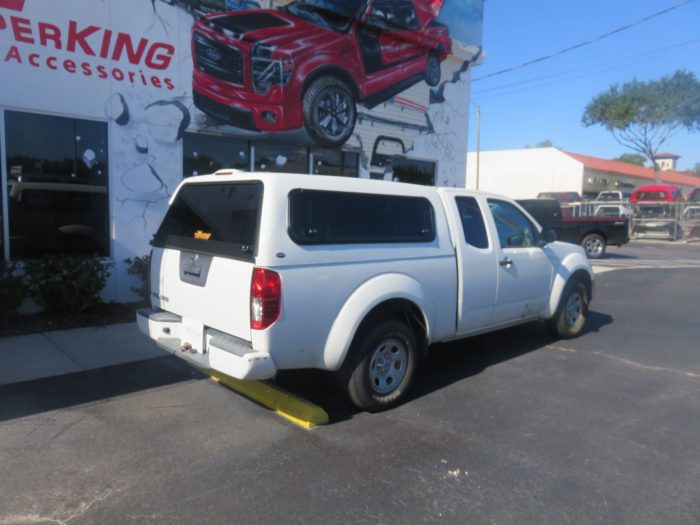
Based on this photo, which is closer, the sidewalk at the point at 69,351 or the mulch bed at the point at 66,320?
the sidewalk at the point at 69,351

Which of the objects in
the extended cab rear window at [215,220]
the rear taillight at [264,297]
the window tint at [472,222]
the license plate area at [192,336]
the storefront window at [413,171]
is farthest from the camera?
the storefront window at [413,171]

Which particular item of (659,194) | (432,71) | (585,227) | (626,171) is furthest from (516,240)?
(626,171)

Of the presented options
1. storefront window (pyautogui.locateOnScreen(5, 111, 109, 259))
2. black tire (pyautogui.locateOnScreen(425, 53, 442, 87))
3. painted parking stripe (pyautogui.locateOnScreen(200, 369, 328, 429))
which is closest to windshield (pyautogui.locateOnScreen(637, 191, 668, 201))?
black tire (pyautogui.locateOnScreen(425, 53, 442, 87))

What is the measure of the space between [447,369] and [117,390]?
3.32 m

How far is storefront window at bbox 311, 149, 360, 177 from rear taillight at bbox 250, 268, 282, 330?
7289 millimetres

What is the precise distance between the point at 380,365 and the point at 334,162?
731 centimetres

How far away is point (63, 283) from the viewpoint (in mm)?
6832

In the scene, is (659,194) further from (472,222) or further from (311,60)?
(472,222)

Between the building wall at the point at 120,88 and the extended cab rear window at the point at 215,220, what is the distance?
3472 mm

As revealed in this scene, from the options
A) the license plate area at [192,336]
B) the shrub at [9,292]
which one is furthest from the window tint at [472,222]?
the shrub at [9,292]

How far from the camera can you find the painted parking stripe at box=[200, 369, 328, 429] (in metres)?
4.23

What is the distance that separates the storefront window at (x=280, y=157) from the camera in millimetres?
9812

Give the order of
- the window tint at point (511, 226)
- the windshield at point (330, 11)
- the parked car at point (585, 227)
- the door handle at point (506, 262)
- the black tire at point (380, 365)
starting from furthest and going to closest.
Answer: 1. the parked car at point (585, 227)
2. the windshield at point (330, 11)
3. the window tint at point (511, 226)
4. the door handle at point (506, 262)
5. the black tire at point (380, 365)

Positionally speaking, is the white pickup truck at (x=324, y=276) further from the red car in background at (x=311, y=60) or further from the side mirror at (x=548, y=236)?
the red car in background at (x=311, y=60)
